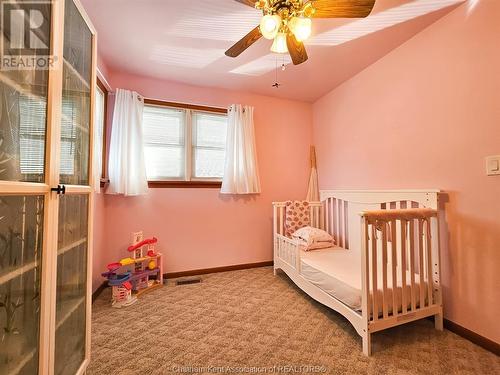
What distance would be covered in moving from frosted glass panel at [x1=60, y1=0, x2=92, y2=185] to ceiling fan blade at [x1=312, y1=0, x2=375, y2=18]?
1.23 metres

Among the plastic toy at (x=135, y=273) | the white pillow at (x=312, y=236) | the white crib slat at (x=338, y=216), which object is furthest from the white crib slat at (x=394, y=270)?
the plastic toy at (x=135, y=273)

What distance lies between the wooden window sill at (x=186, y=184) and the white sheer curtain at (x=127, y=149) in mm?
154

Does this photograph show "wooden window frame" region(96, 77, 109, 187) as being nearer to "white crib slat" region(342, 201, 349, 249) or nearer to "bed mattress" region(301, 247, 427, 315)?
"bed mattress" region(301, 247, 427, 315)

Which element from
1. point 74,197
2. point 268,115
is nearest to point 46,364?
point 74,197

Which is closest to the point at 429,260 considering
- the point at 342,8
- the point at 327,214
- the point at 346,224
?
the point at 346,224

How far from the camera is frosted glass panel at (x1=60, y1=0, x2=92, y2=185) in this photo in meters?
0.99

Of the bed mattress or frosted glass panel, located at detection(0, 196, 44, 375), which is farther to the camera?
the bed mattress

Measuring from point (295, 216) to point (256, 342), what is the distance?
5.15ft

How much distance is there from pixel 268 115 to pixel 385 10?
1.70 metres

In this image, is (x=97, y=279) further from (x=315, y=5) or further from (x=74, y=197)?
(x=315, y=5)

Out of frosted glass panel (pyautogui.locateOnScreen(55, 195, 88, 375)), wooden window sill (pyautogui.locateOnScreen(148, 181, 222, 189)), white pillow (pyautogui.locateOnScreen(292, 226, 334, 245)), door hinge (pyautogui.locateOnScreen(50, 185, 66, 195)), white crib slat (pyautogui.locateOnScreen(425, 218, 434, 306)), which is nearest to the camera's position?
door hinge (pyautogui.locateOnScreen(50, 185, 66, 195))

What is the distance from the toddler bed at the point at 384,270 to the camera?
1.39 metres

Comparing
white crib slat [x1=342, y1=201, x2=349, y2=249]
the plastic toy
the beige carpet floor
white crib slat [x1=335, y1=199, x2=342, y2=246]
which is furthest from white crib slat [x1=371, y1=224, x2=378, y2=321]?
the plastic toy

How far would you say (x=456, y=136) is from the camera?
5.28ft
